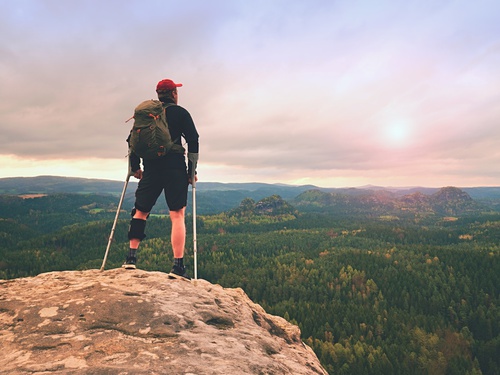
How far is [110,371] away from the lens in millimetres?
4512

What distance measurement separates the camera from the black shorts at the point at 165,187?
8.97m

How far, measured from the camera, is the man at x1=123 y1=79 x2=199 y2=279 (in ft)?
29.2

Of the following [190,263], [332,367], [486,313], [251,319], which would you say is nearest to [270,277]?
[190,263]

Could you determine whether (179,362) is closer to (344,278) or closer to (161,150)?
(161,150)

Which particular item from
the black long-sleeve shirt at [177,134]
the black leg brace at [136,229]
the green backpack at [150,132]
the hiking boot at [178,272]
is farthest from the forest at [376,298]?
the green backpack at [150,132]

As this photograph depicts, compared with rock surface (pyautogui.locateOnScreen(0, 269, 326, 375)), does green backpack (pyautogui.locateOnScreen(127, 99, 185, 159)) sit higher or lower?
higher

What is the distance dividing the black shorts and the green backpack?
811 mm

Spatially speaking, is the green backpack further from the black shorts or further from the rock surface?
the rock surface

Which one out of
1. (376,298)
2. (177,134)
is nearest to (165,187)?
(177,134)

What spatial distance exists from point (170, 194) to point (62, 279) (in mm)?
3895

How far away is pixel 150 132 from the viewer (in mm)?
8109

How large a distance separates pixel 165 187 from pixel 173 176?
422mm

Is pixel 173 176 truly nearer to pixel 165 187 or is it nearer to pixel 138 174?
pixel 165 187

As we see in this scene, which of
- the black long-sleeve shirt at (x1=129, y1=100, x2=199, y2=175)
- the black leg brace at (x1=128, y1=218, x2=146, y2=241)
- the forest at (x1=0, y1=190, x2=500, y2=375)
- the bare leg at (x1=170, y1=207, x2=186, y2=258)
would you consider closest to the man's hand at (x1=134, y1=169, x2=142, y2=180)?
the black long-sleeve shirt at (x1=129, y1=100, x2=199, y2=175)
